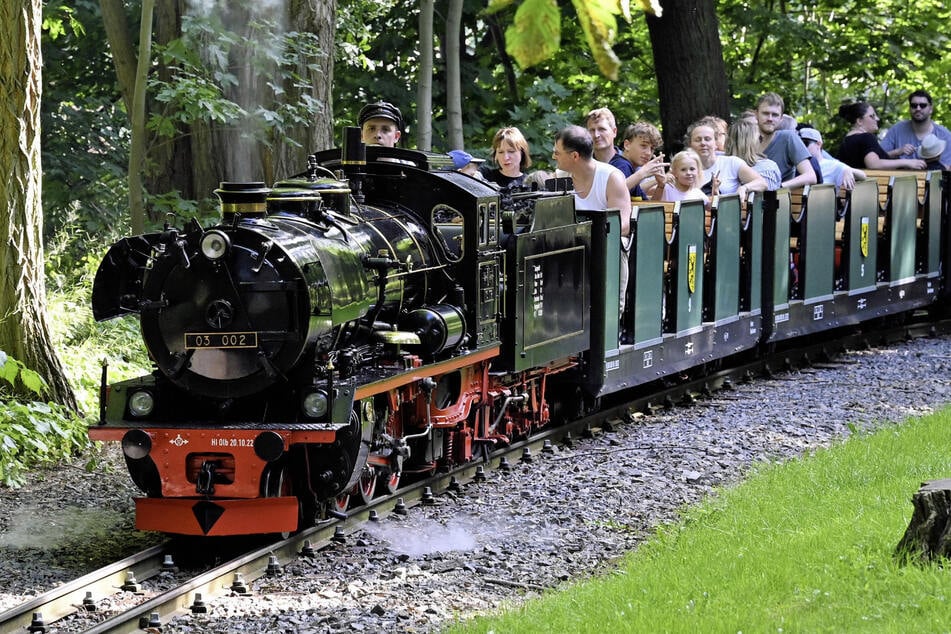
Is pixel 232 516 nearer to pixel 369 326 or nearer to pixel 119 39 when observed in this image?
pixel 369 326

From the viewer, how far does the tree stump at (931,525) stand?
18.2 feet

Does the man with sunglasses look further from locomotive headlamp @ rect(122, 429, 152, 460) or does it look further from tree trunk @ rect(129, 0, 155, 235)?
locomotive headlamp @ rect(122, 429, 152, 460)

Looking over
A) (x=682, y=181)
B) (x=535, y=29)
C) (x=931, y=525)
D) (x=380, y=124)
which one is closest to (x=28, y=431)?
(x=380, y=124)

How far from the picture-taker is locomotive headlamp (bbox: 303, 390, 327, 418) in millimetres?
6996

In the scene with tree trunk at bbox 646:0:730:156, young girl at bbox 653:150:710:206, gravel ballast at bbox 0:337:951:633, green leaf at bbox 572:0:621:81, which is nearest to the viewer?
green leaf at bbox 572:0:621:81

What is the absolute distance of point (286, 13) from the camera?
12.4 m

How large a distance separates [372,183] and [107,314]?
1.96 m

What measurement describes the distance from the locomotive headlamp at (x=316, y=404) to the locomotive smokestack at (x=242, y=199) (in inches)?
40.7

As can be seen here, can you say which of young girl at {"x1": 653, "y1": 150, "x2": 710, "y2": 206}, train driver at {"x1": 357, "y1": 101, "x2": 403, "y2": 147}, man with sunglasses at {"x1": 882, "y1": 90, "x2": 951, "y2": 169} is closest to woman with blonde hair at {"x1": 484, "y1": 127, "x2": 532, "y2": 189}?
train driver at {"x1": 357, "y1": 101, "x2": 403, "y2": 147}

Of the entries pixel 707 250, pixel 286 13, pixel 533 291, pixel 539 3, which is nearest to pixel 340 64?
pixel 286 13

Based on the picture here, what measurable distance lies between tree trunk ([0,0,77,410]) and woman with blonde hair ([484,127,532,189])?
3.32 m

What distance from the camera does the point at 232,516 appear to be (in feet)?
22.7

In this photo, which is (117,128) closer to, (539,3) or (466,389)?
(466,389)

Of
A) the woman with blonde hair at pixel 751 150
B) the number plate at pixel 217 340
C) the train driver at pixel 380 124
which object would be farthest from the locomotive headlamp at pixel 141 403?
the woman with blonde hair at pixel 751 150
